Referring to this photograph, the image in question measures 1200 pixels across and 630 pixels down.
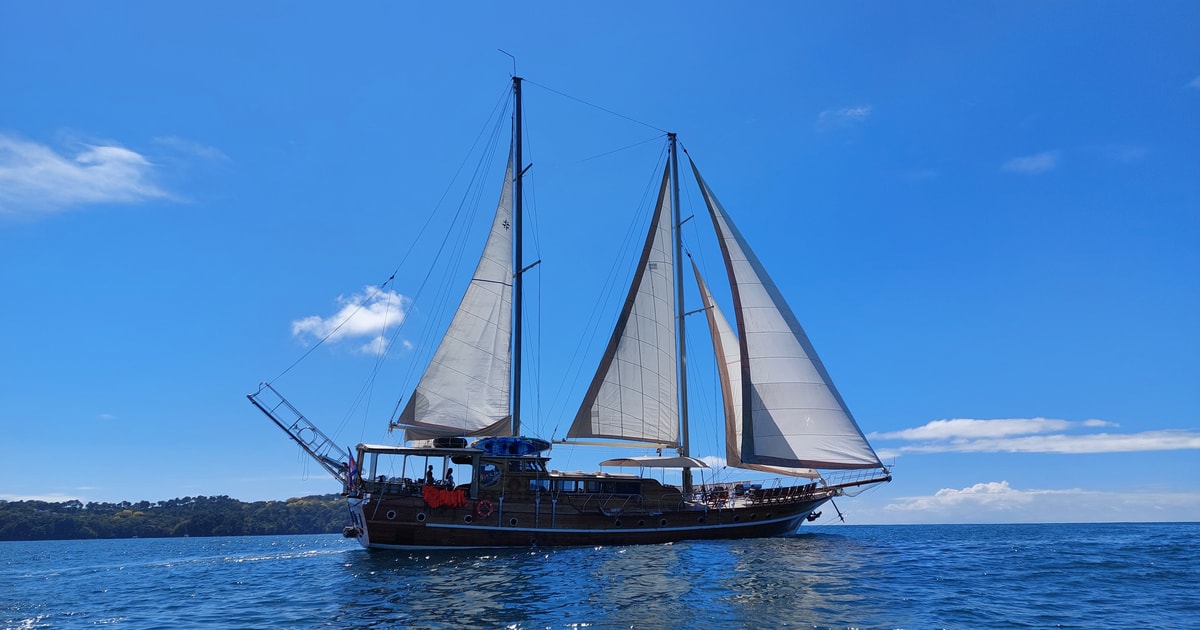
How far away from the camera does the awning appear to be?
37344mm

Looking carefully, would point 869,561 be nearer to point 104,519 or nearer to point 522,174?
point 522,174

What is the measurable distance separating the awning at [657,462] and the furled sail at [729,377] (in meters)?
2.37

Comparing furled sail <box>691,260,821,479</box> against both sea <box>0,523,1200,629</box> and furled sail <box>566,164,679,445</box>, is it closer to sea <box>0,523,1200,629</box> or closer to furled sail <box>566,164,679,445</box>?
furled sail <box>566,164,679,445</box>

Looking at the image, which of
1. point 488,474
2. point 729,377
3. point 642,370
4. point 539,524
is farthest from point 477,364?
point 729,377

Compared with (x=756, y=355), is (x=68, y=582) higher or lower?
lower

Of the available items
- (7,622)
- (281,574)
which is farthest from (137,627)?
(281,574)

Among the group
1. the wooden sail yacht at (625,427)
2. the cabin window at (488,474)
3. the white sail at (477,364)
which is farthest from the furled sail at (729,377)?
the cabin window at (488,474)

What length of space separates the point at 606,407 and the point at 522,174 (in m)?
13.4

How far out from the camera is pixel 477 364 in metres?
34.4

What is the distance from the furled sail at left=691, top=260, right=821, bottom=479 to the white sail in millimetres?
12054

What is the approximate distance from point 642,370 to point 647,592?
19.2m

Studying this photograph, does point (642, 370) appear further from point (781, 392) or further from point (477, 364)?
point (477, 364)

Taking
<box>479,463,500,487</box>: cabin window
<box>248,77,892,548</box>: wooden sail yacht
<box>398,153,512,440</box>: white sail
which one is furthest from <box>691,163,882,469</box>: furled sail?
<box>479,463,500,487</box>: cabin window

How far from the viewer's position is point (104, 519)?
12938cm
